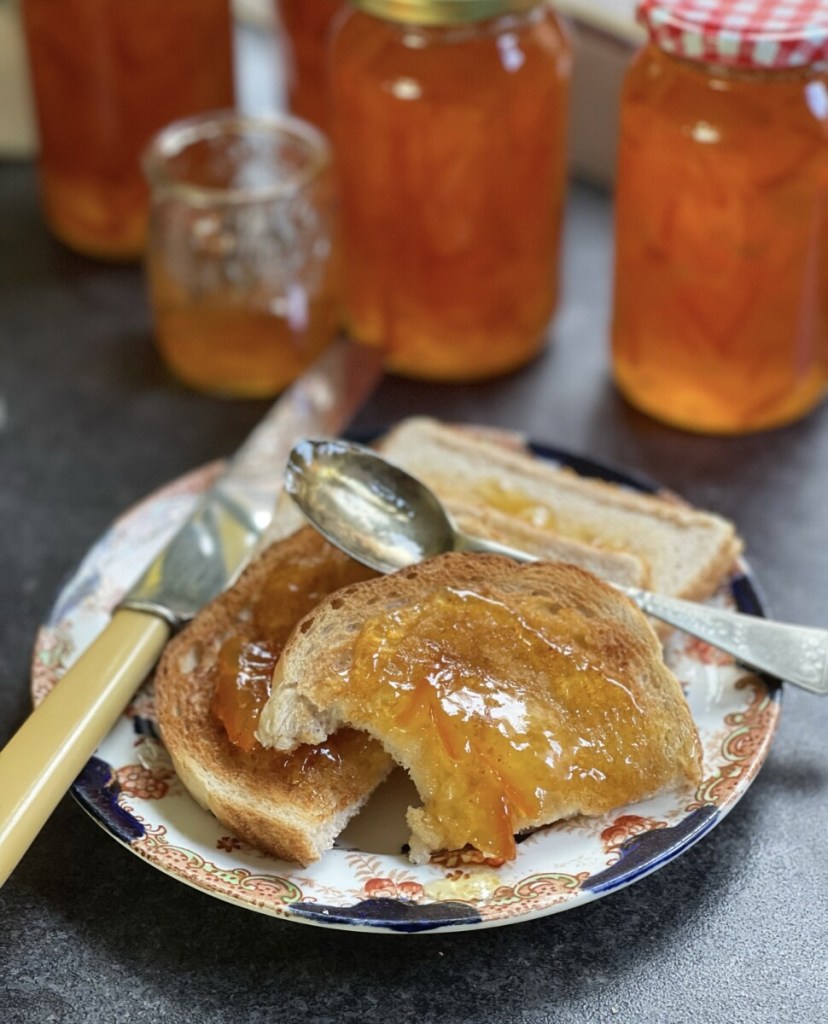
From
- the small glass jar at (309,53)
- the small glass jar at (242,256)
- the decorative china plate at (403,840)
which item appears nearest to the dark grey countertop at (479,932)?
the decorative china plate at (403,840)

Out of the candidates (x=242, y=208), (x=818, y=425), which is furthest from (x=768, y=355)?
(x=242, y=208)

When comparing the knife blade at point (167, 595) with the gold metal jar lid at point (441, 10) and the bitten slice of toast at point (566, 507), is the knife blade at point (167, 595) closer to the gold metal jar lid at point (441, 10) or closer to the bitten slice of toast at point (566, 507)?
the bitten slice of toast at point (566, 507)

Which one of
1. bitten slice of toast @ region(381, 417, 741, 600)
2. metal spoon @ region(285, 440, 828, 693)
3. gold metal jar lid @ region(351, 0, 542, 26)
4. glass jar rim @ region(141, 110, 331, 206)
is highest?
gold metal jar lid @ region(351, 0, 542, 26)

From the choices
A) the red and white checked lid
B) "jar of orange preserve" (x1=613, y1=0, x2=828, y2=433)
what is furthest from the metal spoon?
the red and white checked lid

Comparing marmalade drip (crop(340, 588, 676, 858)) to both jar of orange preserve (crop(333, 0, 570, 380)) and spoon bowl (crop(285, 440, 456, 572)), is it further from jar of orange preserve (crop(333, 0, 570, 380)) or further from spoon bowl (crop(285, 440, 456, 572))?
jar of orange preserve (crop(333, 0, 570, 380))

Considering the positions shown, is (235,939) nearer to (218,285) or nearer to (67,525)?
(67,525)

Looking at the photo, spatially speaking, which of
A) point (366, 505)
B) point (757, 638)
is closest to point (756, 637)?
point (757, 638)
